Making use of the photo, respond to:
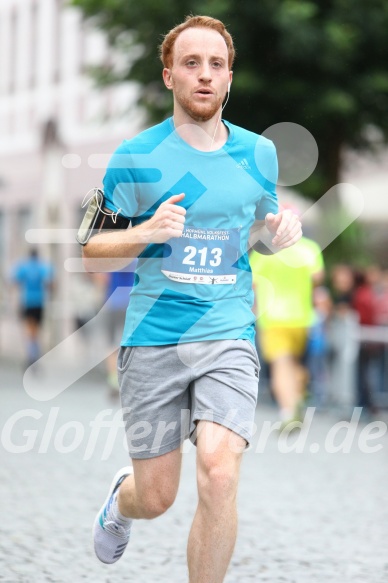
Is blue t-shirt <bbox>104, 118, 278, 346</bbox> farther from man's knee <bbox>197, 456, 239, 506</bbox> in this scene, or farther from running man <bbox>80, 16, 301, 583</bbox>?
man's knee <bbox>197, 456, 239, 506</bbox>

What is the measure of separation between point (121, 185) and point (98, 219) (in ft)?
0.43

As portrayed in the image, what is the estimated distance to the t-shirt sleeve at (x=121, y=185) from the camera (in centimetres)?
448

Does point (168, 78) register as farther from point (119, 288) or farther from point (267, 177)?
point (119, 288)

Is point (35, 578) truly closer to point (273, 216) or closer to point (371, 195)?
point (273, 216)

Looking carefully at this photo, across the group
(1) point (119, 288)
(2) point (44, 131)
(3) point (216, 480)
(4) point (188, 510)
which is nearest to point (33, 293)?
(1) point (119, 288)

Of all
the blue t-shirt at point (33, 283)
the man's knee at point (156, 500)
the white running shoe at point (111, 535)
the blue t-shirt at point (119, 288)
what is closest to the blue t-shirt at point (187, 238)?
the man's knee at point (156, 500)

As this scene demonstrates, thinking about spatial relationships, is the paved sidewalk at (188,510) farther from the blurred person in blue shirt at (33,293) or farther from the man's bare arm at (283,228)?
the blurred person in blue shirt at (33,293)

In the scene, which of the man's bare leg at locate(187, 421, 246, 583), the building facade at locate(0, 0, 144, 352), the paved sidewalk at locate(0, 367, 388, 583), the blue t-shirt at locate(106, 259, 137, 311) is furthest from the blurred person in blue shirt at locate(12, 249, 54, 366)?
the man's bare leg at locate(187, 421, 246, 583)

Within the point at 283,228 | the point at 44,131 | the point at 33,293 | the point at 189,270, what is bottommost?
the point at 189,270

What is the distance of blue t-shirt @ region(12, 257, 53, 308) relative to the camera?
62.2 feet

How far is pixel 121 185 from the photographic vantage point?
14.7ft

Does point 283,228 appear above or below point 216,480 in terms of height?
above

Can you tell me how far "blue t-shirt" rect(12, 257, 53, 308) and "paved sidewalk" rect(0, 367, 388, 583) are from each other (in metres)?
6.57

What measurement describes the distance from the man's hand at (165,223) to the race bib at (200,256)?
174 mm
